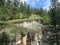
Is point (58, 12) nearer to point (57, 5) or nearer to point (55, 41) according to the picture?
point (57, 5)

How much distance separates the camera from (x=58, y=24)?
19266 millimetres

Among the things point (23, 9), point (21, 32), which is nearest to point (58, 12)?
point (21, 32)

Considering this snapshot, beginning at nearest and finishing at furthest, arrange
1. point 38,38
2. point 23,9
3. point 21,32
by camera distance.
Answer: point 21,32 → point 38,38 → point 23,9

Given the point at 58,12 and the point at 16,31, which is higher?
the point at 58,12

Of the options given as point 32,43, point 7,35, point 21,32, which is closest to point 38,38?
point 32,43

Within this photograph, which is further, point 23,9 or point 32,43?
point 23,9

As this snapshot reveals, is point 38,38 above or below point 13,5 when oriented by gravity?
below

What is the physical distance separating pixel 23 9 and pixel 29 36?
2647 centimetres

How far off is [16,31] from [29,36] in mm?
5071

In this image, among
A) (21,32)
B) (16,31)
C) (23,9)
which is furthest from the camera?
(23,9)

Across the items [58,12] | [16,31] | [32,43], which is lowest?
[32,43]

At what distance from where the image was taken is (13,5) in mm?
36844

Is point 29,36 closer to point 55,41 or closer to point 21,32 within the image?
point 21,32

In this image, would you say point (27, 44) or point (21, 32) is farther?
point (27, 44)
